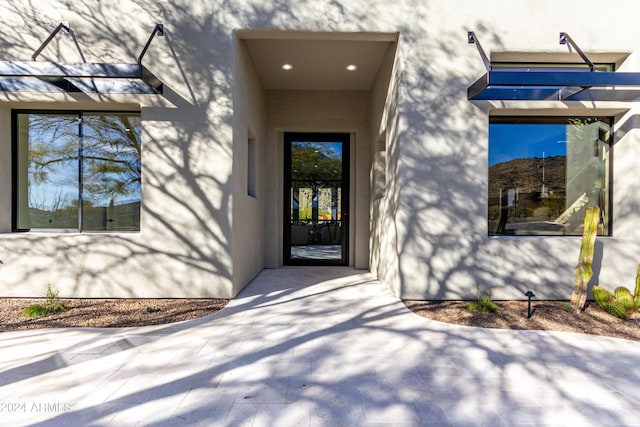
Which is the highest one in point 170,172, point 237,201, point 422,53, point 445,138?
point 422,53

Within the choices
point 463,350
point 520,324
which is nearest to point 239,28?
point 463,350

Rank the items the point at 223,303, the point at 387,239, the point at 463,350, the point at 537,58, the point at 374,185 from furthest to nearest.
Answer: the point at 374,185
the point at 387,239
the point at 537,58
the point at 223,303
the point at 463,350

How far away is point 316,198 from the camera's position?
761 centimetres

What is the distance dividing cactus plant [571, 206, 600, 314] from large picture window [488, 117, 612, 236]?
858 millimetres

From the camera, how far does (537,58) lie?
4.79 m

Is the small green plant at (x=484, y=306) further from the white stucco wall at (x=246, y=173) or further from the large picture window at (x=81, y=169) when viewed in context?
the large picture window at (x=81, y=169)

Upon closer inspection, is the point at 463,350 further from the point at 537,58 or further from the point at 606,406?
the point at 537,58

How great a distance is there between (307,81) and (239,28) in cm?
227

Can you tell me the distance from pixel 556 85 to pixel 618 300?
2802 millimetres

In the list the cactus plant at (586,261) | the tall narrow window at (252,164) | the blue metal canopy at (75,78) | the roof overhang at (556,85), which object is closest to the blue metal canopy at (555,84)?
the roof overhang at (556,85)

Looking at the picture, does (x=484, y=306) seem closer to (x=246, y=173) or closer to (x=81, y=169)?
(x=246, y=173)

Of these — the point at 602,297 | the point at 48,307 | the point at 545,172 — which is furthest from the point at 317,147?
the point at 602,297

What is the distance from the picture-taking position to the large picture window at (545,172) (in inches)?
195

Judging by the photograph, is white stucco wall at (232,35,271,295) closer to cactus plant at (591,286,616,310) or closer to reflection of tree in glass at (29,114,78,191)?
reflection of tree in glass at (29,114,78,191)
